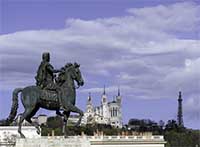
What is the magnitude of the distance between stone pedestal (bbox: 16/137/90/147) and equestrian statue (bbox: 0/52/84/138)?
729 mm

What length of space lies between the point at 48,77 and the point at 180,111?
Answer: 137486mm

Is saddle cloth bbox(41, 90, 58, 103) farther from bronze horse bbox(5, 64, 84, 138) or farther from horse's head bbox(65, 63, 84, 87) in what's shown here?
horse's head bbox(65, 63, 84, 87)

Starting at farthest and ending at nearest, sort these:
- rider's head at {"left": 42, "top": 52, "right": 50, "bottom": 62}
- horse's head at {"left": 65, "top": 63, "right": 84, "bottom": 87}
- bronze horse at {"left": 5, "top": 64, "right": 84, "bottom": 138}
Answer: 1. horse's head at {"left": 65, "top": 63, "right": 84, "bottom": 87}
2. rider's head at {"left": 42, "top": 52, "right": 50, "bottom": 62}
3. bronze horse at {"left": 5, "top": 64, "right": 84, "bottom": 138}

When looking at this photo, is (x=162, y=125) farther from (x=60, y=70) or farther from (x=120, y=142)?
(x=60, y=70)

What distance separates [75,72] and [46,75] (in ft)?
4.05

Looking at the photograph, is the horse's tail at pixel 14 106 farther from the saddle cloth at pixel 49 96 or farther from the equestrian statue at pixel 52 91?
the saddle cloth at pixel 49 96

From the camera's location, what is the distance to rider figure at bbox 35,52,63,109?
3052 cm

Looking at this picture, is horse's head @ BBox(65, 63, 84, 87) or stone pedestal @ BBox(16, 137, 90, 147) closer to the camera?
stone pedestal @ BBox(16, 137, 90, 147)

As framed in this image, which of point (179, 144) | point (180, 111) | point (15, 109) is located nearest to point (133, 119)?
point (180, 111)

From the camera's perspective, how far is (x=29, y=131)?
74562 millimetres

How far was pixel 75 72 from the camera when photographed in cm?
3084

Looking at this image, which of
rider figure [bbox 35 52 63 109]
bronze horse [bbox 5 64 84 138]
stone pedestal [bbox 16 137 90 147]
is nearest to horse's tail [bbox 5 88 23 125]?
bronze horse [bbox 5 64 84 138]

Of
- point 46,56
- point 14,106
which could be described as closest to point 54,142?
point 14,106

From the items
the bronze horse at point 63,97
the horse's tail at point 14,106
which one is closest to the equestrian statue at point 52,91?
the bronze horse at point 63,97
